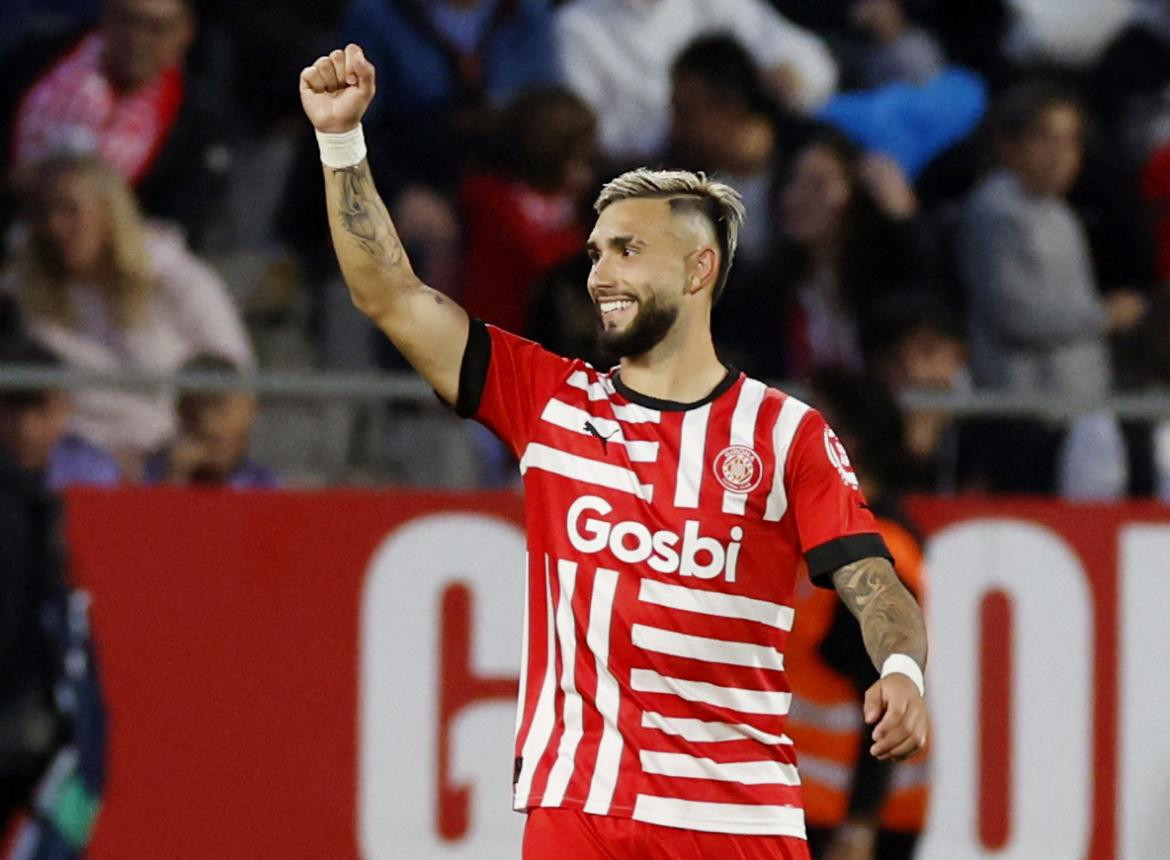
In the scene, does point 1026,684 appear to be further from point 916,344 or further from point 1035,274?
point 1035,274

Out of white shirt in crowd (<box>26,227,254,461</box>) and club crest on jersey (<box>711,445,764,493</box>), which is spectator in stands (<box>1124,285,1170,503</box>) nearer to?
white shirt in crowd (<box>26,227,254,461</box>)

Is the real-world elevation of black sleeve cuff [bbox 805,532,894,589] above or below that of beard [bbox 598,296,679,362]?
below

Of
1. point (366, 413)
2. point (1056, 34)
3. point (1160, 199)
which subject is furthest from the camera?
point (1056, 34)

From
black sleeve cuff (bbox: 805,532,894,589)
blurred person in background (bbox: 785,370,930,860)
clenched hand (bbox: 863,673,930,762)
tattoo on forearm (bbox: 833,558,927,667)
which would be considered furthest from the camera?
blurred person in background (bbox: 785,370,930,860)

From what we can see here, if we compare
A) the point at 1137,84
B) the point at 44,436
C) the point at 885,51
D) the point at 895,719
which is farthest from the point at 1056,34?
the point at 895,719

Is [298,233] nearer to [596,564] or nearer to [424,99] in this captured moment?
[424,99]

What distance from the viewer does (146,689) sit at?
281 inches

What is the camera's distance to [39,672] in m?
6.98

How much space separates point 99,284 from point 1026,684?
11.0 feet

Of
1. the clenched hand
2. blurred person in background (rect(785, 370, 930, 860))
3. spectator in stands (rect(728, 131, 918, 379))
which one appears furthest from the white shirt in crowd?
the clenched hand

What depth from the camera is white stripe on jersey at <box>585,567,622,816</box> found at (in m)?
4.61

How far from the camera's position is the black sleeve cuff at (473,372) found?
15.6ft

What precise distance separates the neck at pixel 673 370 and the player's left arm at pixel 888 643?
21.5 inches

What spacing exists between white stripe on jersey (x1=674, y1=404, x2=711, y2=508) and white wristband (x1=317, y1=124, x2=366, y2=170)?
879 mm
